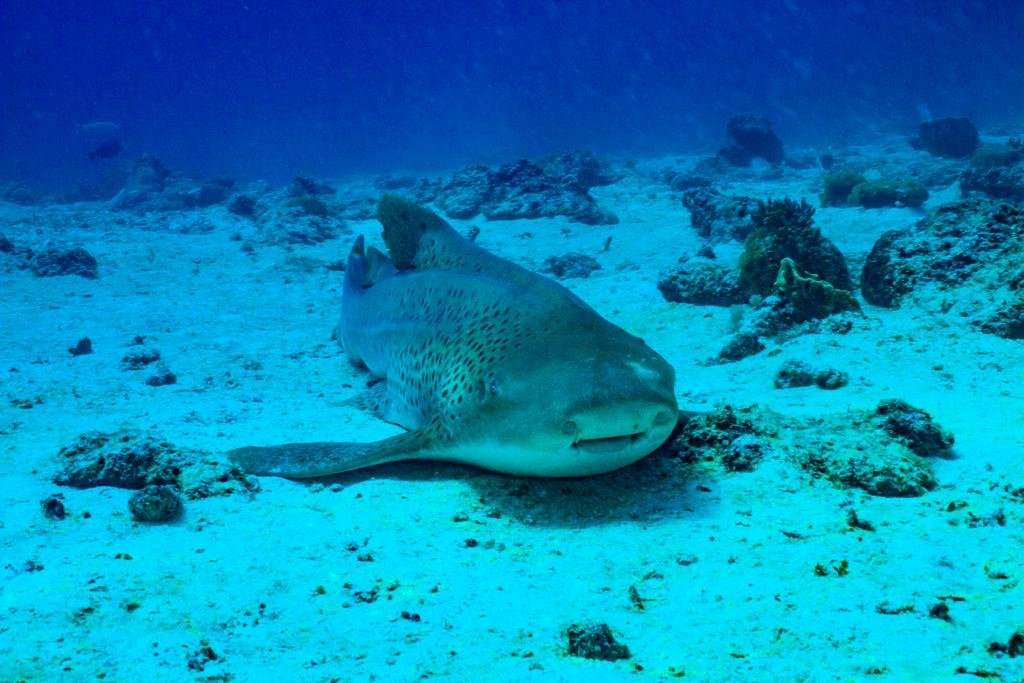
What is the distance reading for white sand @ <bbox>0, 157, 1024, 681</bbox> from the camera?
236 cm

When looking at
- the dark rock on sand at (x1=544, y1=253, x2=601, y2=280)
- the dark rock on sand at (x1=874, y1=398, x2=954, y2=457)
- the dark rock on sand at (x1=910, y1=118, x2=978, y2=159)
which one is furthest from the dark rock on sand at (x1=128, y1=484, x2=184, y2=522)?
the dark rock on sand at (x1=910, y1=118, x2=978, y2=159)

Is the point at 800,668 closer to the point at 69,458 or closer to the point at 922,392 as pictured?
the point at 922,392

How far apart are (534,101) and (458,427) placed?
11028 cm

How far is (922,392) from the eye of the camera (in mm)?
5312

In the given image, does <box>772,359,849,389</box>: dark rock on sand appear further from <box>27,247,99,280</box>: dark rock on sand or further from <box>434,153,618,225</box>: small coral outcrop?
<box>27,247,99,280</box>: dark rock on sand

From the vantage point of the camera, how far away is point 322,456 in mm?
4477

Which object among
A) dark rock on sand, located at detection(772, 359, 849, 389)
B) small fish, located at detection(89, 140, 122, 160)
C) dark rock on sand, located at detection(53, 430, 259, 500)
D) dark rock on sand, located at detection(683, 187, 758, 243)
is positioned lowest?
dark rock on sand, located at detection(53, 430, 259, 500)

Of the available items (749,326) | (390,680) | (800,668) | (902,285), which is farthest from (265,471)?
(902,285)

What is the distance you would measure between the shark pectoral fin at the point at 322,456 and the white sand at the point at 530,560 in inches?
5.5

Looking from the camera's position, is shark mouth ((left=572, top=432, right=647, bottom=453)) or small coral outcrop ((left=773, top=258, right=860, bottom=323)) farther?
small coral outcrop ((left=773, top=258, right=860, bottom=323))

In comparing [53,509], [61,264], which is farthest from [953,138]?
[53,509]

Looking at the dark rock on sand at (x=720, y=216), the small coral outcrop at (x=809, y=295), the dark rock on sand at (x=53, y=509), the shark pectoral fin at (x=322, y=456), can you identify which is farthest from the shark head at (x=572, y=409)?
the dark rock on sand at (x=720, y=216)

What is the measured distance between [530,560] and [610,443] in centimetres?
72

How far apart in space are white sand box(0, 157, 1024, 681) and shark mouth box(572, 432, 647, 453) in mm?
444
